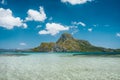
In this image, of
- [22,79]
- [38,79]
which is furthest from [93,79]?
[22,79]

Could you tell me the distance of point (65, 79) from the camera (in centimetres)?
2458

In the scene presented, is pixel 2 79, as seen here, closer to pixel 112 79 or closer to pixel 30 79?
pixel 30 79

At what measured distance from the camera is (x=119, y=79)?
78.5 ft

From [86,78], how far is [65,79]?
294 centimetres

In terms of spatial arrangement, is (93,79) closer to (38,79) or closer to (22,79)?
(38,79)

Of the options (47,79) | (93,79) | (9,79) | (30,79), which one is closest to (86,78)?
(93,79)

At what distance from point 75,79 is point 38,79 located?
16.3 ft

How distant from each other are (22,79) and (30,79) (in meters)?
1.07

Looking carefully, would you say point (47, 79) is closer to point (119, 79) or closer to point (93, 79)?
point (93, 79)

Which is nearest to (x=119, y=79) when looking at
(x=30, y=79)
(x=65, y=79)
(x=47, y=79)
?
(x=65, y=79)

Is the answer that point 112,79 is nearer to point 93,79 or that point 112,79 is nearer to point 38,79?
A: point 93,79

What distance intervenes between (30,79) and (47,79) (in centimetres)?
228

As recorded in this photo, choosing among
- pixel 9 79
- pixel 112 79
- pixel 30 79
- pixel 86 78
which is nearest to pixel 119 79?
pixel 112 79

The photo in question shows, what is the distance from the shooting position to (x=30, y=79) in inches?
982
